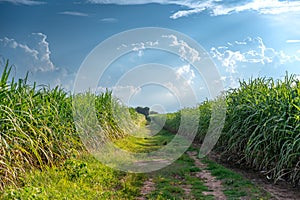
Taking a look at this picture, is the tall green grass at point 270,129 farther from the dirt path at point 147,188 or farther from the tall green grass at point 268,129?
the dirt path at point 147,188

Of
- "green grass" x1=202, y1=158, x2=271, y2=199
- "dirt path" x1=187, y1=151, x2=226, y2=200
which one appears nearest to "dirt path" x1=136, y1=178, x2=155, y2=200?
"dirt path" x1=187, y1=151, x2=226, y2=200

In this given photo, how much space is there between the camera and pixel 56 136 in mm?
7062

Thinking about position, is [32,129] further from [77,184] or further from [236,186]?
[236,186]

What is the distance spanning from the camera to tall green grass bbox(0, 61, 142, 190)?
5.11 m

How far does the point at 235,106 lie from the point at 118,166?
11.4 ft

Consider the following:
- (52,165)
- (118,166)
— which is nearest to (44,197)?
(52,165)

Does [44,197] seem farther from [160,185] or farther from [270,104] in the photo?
[270,104]

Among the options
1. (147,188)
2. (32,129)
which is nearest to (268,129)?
(147,188)

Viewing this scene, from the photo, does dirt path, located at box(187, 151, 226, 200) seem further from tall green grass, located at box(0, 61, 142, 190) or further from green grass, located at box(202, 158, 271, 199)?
tall green grass, located at box(0, 61, 142, 190)

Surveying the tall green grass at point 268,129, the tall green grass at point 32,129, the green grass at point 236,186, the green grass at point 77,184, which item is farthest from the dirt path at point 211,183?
the tall green grass at point 32,129

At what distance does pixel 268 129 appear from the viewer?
6.88 m

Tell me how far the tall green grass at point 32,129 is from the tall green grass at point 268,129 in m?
3.75

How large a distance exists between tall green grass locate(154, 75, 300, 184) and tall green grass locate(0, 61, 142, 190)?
12.3 feet

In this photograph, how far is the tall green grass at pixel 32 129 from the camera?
201 inches
